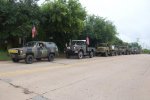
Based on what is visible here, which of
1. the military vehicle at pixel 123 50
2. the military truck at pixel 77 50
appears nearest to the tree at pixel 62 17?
the military truck at pixel 77 50

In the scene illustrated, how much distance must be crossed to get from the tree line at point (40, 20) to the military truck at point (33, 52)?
3611 mm

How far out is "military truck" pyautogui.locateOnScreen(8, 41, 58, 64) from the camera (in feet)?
68.5

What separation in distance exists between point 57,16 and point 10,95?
68.6ft

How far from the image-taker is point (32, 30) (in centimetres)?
2614

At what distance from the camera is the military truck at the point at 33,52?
20.9m

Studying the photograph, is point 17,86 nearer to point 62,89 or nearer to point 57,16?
point 62,89

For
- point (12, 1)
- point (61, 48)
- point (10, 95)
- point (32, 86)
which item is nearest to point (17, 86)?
point (32, 86)

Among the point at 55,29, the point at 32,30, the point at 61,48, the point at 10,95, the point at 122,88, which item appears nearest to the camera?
the point at 10,95

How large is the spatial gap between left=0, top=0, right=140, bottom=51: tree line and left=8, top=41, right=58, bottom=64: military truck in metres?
3.61

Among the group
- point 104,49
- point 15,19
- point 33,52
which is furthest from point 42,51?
point 104,49

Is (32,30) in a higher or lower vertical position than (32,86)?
higher

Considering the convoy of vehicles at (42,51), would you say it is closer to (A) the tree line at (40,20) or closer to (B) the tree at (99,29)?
(A) the tree line at (40,20)

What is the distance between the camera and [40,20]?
2930cm

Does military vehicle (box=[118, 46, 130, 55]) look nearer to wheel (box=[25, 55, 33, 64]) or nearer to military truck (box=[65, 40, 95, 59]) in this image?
military truck (box=[65, 40, 95, 59])
